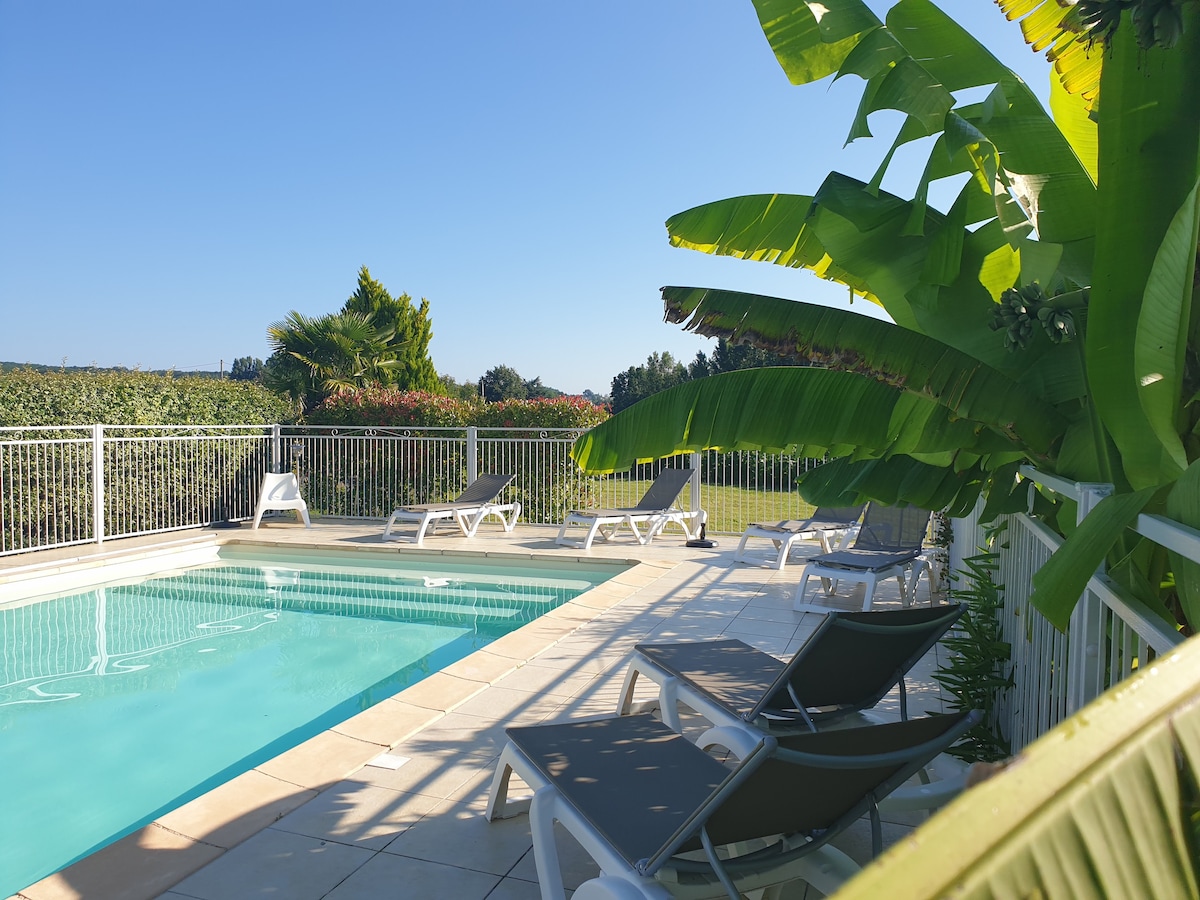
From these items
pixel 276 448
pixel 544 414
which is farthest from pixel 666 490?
pixel 276 448

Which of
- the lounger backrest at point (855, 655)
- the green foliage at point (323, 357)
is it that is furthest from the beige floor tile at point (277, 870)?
the green foliage at point (323, 357)

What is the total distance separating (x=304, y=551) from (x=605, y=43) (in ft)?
28.6

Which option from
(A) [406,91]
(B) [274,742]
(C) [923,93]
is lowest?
(B) [274,742]

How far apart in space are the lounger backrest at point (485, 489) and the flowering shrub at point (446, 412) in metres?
1.90

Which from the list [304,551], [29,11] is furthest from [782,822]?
[29,11]

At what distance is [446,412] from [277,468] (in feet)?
10.1

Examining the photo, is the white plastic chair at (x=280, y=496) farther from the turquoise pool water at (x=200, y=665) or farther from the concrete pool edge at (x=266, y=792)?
the concrete pool edge at (x=266, y=792)

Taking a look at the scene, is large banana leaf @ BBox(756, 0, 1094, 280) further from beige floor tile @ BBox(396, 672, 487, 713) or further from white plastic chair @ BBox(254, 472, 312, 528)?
white plastic chair @ BBox(254, 472, 312, 528)

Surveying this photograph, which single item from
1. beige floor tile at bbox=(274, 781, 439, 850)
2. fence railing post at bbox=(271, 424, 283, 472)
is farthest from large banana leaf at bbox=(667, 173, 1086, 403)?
fence railing post at bbox=(271, 424, 283, 472)

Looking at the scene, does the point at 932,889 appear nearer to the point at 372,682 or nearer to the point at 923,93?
the point at 923,93

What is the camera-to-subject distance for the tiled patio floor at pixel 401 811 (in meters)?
2.77

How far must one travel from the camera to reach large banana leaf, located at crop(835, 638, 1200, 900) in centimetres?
26

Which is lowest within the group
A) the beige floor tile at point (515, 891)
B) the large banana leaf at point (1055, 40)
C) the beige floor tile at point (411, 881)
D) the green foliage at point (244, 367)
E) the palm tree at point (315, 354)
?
the beige floor tile at point (515, 891)

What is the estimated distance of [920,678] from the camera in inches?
208
